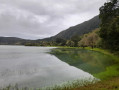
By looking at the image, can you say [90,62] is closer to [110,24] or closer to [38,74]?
[110,24]

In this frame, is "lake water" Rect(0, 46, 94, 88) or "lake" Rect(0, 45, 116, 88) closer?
"lake water" Rect(0, 46, 94, 88)

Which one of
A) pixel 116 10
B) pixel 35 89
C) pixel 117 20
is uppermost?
pixel 116 10

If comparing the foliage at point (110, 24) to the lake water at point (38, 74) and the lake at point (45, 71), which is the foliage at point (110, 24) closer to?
the lake at point (45, 71)

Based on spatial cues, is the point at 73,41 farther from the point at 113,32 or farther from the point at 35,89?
the point at 35,89

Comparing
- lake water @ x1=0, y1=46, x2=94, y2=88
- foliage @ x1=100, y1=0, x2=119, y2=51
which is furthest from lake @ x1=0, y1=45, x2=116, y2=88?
foliage @ x1=100, y1=0, x2=119, y2=51

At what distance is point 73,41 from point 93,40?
60827 mm

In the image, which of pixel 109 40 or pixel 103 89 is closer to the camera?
pixel 103 89

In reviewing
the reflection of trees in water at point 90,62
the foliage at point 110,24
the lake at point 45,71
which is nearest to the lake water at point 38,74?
the lake at point 45,71

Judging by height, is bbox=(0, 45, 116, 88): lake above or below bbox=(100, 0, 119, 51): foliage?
below

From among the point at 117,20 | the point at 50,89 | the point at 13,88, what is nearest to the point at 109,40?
the point at 117,20

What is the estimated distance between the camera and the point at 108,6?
1422 inches

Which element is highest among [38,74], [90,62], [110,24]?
[110,24]

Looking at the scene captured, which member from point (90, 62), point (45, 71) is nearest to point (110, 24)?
point (90, 62)

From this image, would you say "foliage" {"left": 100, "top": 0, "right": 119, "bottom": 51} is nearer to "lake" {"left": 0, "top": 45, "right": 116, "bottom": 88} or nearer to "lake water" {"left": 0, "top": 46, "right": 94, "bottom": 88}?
"lake" {"left": 0, "top": 45, "right": 116, "bottom": 88}
